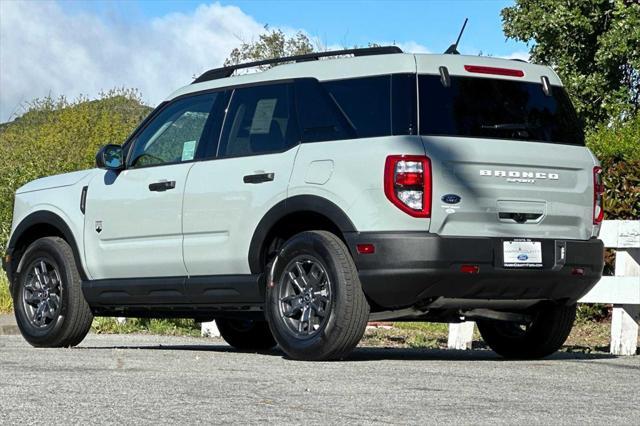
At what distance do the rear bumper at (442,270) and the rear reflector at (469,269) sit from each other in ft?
0.06

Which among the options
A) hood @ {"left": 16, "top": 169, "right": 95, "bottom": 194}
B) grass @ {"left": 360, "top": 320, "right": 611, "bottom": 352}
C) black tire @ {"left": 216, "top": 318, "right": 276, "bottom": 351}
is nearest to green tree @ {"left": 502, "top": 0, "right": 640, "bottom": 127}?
grass @ {"left": 360, "top": 320, "right": 611, "bottom": 352}

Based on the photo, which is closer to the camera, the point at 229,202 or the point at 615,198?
the point at 229,202

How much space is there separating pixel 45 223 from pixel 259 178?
102 inches

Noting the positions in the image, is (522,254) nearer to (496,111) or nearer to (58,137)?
(496,111)

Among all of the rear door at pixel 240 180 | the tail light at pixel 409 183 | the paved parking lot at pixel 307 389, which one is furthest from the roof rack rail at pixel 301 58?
the paved parking lot at pixel 307 389

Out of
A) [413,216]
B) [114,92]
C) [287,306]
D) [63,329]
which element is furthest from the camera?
[114,92]

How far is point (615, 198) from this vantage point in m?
14.2

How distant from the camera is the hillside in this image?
80.5ft

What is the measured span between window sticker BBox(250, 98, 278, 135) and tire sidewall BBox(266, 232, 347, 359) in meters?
0.93

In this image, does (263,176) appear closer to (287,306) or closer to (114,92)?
(287,306)

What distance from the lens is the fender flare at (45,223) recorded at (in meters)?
10.8

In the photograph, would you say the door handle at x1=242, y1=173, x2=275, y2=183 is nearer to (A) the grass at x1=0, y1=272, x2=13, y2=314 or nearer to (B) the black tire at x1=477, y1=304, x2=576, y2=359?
(B) the black tire at x1=477, y1=304, x2=576, y2=359

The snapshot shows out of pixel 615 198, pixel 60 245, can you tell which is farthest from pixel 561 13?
pixel 60 245

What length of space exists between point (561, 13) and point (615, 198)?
1502 centimetres
